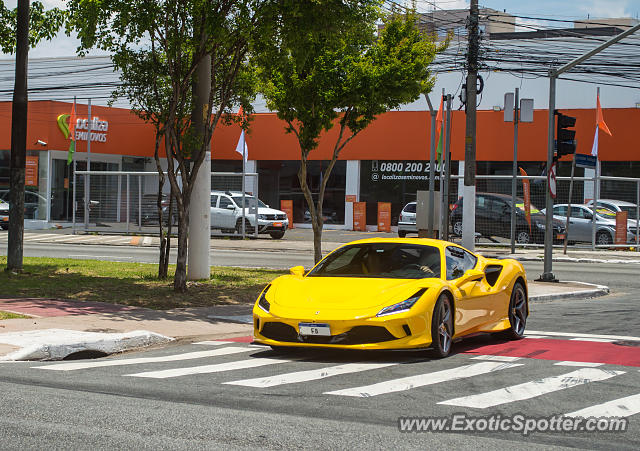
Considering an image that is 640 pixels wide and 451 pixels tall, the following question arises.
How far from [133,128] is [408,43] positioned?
1164 inches

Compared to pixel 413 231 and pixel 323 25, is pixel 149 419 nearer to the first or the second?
pixel 323 25

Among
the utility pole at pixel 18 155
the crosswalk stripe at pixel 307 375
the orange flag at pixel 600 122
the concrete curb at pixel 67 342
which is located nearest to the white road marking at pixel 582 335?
the crosswalk stripe at pixel 307 375

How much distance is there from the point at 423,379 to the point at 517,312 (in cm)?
357

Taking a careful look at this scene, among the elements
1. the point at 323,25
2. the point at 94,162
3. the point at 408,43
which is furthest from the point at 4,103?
the point at 323,25

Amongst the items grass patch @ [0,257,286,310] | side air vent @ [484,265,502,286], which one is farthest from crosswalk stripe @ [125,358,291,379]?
grass patch @ [0,257,286,310]

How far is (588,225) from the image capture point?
1217 inches

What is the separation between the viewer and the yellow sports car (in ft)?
27.9

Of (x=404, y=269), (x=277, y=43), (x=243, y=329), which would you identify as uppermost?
(x=277, y=43)

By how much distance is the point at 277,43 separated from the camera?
16375mm

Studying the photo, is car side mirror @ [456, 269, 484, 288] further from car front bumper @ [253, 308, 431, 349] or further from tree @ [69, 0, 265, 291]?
tree @ [69, 0, 265, 291]

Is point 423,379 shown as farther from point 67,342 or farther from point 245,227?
point 245,227

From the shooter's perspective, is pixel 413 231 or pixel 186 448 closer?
pixel 186 448

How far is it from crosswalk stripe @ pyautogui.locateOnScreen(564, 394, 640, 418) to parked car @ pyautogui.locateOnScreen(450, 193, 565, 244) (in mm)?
23924

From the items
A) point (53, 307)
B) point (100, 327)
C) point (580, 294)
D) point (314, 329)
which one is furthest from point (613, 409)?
point (580, 294)
